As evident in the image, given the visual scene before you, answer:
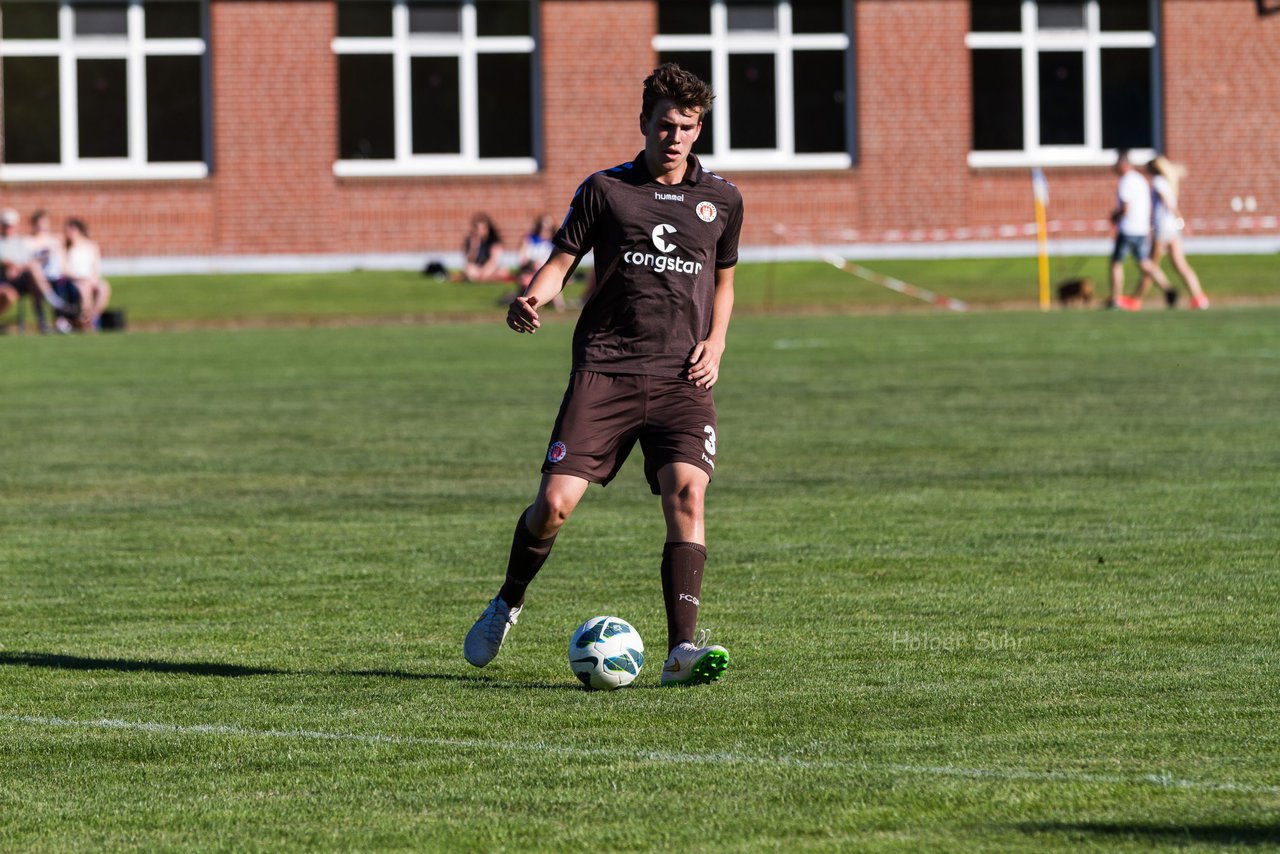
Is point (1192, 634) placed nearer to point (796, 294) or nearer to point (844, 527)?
point (844, 527)

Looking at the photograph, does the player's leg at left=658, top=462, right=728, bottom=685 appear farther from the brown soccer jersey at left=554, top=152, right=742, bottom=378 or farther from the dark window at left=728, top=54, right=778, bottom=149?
the dark window at left=728, top=54, right=778, bottom=149

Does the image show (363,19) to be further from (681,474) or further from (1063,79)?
(681,474)

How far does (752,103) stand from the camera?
4241 cm

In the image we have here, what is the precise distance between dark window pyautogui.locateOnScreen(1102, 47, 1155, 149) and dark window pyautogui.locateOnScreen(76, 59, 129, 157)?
59.0ft

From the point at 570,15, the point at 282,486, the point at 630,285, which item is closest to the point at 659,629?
the point at 630,285

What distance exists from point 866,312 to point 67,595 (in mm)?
26957

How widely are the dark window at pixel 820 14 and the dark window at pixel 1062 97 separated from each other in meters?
4.00

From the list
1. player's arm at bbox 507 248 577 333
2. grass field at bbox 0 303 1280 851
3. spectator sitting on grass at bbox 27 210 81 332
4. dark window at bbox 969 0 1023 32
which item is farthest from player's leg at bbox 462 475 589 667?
dark window at bbox 969 0 1023 32

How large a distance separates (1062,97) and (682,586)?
120ft

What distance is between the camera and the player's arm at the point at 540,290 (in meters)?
7.71

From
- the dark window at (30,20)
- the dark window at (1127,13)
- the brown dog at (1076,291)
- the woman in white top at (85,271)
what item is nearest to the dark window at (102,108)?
the dark window at (30,20)

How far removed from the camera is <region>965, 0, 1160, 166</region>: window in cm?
4253

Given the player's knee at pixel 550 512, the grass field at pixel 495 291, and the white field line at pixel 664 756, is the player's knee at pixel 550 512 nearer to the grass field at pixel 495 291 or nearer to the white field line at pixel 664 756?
the white field line at pixel 664 756

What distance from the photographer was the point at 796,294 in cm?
3753
